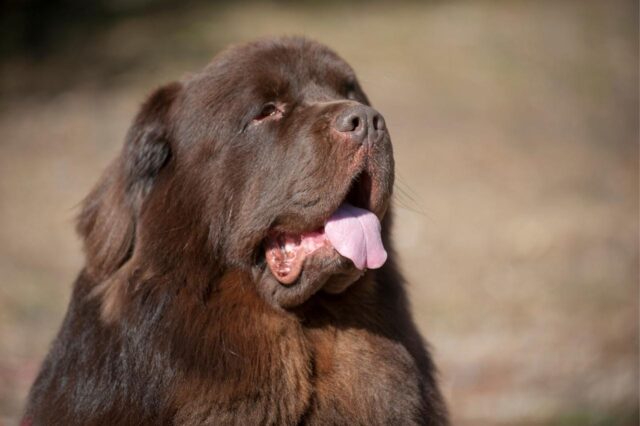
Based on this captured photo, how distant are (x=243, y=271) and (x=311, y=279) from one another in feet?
0.97

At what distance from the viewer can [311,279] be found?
406 cm

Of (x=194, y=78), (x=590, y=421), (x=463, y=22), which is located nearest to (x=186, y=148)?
(x=194, y=78)

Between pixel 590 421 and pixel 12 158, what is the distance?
9.16 meters

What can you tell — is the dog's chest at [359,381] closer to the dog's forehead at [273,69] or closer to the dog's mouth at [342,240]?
the dog's mouth at [342,240]

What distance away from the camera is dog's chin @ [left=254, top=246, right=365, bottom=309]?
4047mm

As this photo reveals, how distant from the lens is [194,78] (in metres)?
4.46

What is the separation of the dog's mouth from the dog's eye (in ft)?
1.54

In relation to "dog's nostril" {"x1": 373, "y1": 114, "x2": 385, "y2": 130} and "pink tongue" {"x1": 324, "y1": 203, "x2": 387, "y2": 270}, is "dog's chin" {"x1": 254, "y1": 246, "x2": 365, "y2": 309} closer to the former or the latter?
"pink tongue" {"x1": 324, "y1": 203, "x2": 387, "y2": 270}

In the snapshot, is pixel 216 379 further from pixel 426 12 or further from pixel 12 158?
pixel 426 12

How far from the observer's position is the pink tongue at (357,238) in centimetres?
401

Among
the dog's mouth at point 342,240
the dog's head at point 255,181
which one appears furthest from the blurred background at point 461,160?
the dog's head at point 255,181

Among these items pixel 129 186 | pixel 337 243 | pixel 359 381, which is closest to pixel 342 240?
pixel 337 243

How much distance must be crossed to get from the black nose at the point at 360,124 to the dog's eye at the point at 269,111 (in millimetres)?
364

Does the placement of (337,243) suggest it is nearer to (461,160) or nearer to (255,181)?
(255,181)
